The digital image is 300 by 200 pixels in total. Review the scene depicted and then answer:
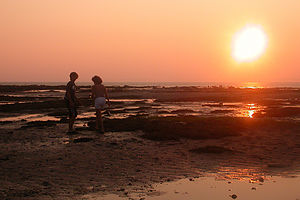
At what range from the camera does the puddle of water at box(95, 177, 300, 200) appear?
7.05 m

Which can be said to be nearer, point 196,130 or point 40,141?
point 40,141

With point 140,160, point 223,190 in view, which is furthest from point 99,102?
point 223,190

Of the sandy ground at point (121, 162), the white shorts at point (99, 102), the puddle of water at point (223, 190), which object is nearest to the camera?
the puddle of water at point (223, 190)

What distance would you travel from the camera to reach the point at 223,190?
24.6ft

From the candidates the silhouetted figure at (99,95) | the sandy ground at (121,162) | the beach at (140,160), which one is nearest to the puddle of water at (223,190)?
the beach at (140,160)

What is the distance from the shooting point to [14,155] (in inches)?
443

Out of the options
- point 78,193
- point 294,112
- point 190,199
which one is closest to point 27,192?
point 78,193

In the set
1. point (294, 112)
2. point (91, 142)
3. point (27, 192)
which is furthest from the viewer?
point (294, 112)

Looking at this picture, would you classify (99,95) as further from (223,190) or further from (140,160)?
(223,190)

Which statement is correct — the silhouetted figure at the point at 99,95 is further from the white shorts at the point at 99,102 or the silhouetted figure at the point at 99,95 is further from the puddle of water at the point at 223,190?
the puddle of water at the point at 223,190

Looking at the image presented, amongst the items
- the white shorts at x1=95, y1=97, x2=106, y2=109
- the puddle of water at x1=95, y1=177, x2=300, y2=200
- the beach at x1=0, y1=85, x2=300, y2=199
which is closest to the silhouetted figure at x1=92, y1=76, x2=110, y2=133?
the white shorts at x1=95, y1=97, x2=106, y2=109

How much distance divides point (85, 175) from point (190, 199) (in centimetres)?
308

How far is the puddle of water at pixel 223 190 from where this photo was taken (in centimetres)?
705

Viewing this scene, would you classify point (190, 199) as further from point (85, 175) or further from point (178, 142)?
point (178, 142)
